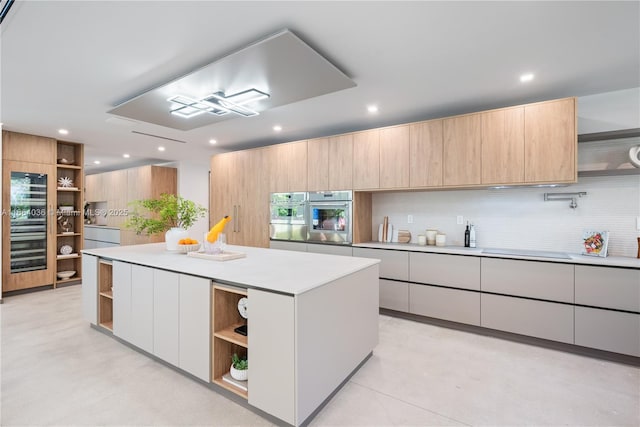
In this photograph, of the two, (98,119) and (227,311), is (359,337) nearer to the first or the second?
(227,311)

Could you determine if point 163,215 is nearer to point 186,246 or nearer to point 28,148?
point 186,246

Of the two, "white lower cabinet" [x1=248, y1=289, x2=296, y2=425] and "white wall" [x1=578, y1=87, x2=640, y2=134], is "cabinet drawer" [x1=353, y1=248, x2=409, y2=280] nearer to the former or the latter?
"white lower cabinet" [x1=248, y1=289, x2=296, y2=425]

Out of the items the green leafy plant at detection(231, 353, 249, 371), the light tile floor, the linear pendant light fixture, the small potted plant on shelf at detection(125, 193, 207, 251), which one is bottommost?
the light tile floor

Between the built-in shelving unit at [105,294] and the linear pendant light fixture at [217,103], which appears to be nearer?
the linear pendant light fixture at [217,103]

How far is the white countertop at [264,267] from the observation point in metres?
1.74

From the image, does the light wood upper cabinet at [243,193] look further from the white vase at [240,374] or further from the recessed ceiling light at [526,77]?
the recessed ceiling light at [526,77]

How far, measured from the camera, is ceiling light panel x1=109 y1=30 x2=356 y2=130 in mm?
1947

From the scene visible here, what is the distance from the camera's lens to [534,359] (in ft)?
8.33

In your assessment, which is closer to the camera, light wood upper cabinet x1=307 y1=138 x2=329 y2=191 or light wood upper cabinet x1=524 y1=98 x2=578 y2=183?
light wood upper cabinet x1=524 y1=98 x2=578 y2=183

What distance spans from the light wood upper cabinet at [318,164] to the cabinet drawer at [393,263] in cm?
116

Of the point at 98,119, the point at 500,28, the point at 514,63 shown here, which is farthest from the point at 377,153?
the point at 98,119

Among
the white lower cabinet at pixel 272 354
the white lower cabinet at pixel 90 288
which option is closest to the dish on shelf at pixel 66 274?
the white lower cabinet at pixel 90 288

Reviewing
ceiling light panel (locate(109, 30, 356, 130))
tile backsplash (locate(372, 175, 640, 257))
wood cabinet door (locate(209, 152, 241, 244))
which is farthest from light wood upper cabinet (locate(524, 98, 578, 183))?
wood cabinet door (locate(209, 152, 241, 244))

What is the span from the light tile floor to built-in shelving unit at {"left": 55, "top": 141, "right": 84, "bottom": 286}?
103 inches
